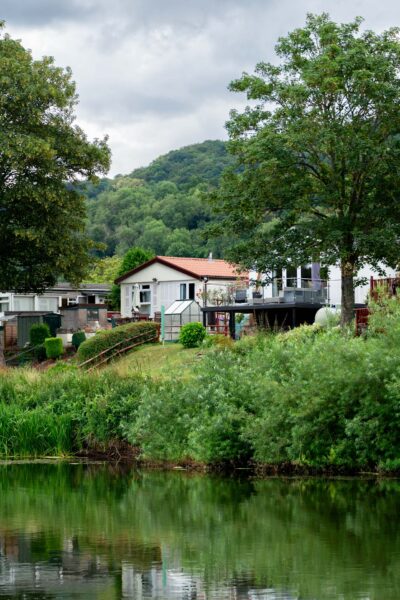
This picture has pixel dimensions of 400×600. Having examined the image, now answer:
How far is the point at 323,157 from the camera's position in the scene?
44188 millimetres

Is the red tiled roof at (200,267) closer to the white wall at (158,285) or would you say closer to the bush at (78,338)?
the white wall at (158,285)

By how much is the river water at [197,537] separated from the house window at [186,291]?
142 feet

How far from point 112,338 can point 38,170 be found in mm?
8152

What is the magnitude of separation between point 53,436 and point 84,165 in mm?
24853

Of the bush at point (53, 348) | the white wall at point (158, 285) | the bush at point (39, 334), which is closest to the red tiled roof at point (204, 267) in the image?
the white wall at point (158, 285)

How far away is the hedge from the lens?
47531mm

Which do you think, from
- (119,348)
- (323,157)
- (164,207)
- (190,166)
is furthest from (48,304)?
(190,166)

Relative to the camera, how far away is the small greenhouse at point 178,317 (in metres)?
55.1

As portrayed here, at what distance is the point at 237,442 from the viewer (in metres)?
23.6

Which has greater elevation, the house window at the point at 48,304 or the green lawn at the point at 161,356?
the house window at the point at 48,304

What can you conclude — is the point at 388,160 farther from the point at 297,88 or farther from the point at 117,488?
the point at 117,488

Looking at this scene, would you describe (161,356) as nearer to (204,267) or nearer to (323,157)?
(323,157)

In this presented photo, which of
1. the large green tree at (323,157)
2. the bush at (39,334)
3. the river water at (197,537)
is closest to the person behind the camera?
the river water at (197,537)

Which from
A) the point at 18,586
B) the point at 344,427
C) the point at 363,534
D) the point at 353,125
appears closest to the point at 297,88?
the point at 353,125
